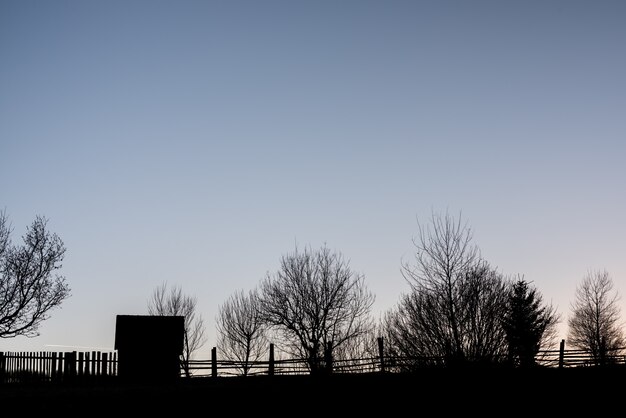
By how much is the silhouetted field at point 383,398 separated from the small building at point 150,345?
11.0 meters

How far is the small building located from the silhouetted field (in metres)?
11.0

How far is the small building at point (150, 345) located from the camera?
91.9 feet

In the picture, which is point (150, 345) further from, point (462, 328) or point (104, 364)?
point (462, 328)

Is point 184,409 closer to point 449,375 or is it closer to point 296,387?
point 296,387

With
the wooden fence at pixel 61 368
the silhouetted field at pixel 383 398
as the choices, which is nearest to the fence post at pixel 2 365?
the wooden fence at pixel 61 368

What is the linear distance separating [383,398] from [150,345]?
1466 cm

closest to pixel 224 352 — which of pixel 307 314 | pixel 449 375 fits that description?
pixel 307 314

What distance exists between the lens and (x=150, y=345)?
28.6 metres

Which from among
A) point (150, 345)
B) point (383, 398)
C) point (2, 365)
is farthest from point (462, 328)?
point (2, 365)

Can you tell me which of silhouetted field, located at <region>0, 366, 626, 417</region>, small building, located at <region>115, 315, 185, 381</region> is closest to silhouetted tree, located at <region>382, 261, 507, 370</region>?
silhouetted field, located at <region>0, 366, 626, 417</region>

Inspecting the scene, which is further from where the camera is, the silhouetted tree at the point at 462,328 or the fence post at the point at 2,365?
the fence post at the point at 2,365

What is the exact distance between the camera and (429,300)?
23.5 m

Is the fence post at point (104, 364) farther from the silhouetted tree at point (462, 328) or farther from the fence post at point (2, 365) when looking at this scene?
the silhouetted tree at point (462, 328)

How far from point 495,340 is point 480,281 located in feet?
8.67
